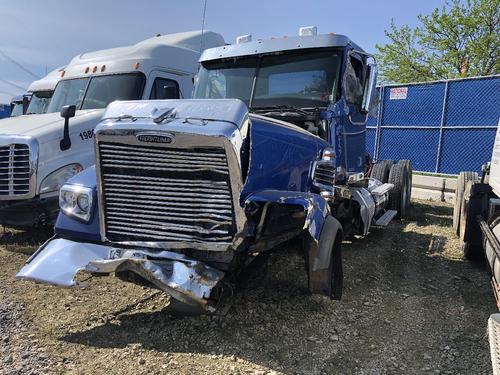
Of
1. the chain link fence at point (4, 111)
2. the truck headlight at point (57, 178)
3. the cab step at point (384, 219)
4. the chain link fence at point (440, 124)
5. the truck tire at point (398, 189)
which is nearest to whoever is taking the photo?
the truck headlight at point (57, 178)

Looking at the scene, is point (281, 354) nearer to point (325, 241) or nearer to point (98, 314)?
point (325, 241)

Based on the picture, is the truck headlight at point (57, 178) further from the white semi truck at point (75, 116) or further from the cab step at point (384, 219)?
the cab step at point (384, 219)

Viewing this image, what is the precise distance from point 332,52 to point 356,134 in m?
1.36

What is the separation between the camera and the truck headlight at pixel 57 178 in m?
6.09

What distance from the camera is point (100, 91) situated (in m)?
7.69

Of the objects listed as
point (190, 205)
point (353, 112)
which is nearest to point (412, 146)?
point (353, 112)

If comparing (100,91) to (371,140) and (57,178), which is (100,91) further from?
(371,140)

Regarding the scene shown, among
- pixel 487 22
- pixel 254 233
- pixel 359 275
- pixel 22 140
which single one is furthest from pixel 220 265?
pixel 487 22

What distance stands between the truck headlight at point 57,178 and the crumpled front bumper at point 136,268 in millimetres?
2670

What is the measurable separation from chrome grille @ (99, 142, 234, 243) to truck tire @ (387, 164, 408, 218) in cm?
571

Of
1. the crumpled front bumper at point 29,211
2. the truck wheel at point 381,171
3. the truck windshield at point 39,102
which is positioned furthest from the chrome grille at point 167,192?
the truck windshield at point 39,102

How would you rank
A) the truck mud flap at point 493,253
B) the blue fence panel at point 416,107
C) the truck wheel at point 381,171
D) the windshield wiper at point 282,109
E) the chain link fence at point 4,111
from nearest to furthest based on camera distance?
1. the truck mud flap at point 493,253
2. the windshield wiper at point 282,109
3. the truck wheel at point 381,171
4. the blue fence panel at point 416,107
5. the chain link fence at point 4,111

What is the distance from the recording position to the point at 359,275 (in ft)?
17.2

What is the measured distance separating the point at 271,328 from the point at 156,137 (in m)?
1.86
